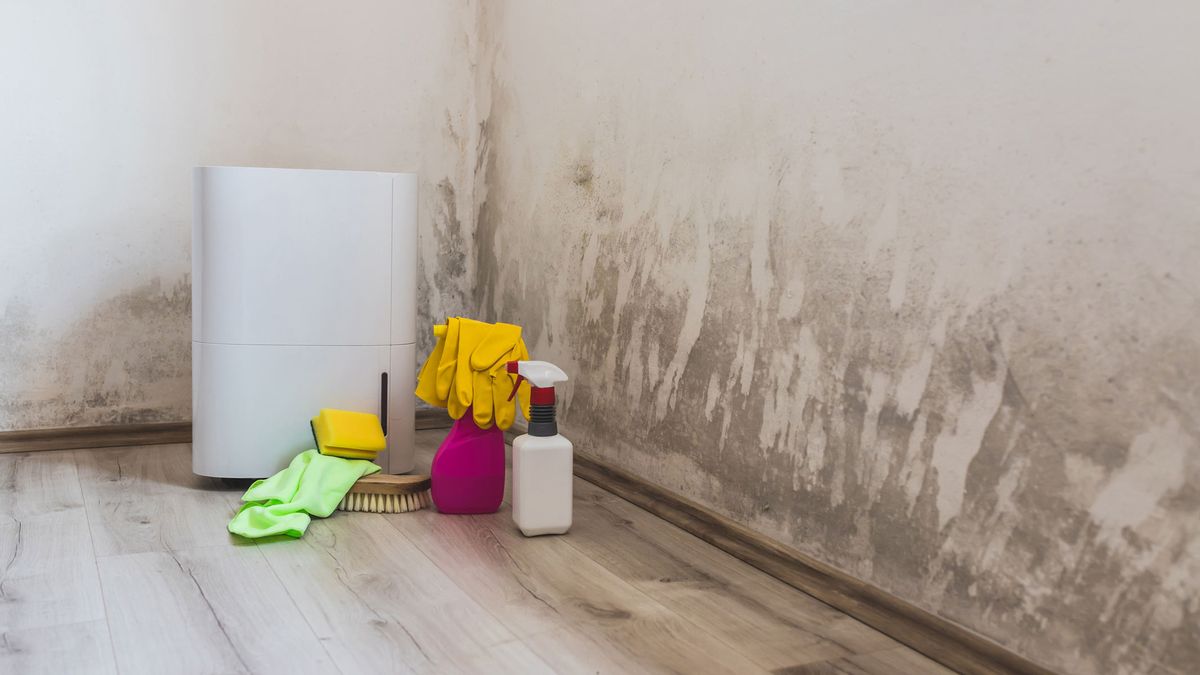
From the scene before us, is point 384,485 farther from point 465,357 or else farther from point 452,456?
point 465,357

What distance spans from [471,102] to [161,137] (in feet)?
2.34

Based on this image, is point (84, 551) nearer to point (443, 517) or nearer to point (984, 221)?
point (443, 517)

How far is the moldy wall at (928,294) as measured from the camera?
97 cm

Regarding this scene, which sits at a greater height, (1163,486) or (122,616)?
(1163,486)

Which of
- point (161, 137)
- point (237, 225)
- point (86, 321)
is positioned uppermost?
point (161, 137)

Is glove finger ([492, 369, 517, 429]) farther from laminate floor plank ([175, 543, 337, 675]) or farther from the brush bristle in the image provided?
laminate floor plank ([175, 543, 337, 675])

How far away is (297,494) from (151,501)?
0.95 feet

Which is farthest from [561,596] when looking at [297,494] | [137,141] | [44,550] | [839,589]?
[137,141]

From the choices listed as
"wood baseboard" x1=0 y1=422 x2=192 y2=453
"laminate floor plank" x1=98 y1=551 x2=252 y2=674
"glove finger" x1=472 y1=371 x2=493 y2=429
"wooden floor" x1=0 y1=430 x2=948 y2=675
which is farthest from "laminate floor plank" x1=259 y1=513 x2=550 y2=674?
"wood baseboard" x1=0 y1=422 x2=192 y2=453

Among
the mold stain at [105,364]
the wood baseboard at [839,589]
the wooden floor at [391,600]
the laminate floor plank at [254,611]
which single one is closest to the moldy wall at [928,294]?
the wood baseboard at [839,589]

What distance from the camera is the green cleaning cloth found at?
5.21 ft

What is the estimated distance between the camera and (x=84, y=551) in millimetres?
1497

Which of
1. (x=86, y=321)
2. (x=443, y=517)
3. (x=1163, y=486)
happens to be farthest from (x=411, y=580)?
(x=86, y=321)

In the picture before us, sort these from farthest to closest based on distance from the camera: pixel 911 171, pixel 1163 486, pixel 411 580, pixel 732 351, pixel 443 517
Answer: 1. pixel 443 517
2. pixel 732 351
3. pixel 411 580
4. pixel 911 171
5. pixel 1163 486
